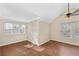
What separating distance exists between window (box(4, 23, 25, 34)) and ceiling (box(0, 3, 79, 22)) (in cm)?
11

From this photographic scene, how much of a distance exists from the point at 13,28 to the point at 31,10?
1.51 ft

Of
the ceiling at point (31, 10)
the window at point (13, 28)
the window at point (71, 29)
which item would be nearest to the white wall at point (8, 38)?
the window at point (13, 28)

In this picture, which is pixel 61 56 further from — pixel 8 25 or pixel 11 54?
pixel 8 25

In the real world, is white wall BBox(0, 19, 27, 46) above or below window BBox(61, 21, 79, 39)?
below

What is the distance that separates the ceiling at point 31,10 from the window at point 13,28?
114 mm

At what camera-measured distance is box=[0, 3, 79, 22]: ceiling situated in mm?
1615

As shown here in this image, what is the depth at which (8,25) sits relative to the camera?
1617mm

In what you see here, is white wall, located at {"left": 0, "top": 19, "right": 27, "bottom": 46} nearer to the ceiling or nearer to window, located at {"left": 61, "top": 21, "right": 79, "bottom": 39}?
the ceiling

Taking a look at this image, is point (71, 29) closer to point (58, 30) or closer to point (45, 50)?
→ point (58, 30)

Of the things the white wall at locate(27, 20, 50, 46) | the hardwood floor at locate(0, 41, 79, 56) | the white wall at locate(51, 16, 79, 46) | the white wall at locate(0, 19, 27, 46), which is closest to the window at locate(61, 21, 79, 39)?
the white wall at locate(51, 16, 79, 46)

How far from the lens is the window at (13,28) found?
1609mm

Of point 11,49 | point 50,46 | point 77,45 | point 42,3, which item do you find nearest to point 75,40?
point 77,45

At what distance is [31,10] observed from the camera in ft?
5.41

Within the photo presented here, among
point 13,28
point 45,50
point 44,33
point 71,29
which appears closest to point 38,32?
point 44,33
